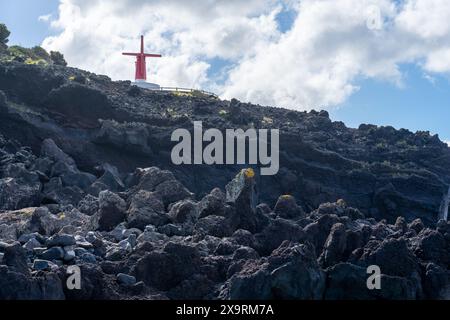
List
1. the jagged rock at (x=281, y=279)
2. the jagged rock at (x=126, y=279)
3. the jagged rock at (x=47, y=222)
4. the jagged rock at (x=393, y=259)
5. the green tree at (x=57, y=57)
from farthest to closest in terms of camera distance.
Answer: the green tree at (x=57, y=57)
the jagged rock at (x=47, y=222)
the jagged rock at (x=393, y=259)
the jagged rock at (x=126, y=279)
the jagged rock at (x=281, y=279)

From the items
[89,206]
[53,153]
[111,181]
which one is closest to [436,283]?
[89,206]

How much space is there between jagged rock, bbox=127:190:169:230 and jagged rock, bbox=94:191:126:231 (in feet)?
1.21

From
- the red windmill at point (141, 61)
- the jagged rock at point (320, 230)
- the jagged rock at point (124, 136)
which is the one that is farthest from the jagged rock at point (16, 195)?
the red windmill at point (141, 61)

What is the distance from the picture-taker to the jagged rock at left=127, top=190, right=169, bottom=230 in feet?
74.1

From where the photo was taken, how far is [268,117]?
5262 cm

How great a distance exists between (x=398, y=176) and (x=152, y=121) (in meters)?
16.0

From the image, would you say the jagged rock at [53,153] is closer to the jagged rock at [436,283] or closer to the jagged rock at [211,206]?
the jagged rock at [211,206]

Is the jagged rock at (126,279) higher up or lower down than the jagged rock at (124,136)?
lower down

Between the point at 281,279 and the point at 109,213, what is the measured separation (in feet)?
28.9

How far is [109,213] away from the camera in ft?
75.9

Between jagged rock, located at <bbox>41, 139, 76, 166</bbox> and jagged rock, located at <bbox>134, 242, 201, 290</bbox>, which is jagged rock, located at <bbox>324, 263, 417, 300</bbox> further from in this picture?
jagged rock, located at <bbox>41, 139, 76, 166</bbox>

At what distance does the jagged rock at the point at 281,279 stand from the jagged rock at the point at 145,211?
21.0 feet

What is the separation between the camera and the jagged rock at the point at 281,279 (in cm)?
1584
